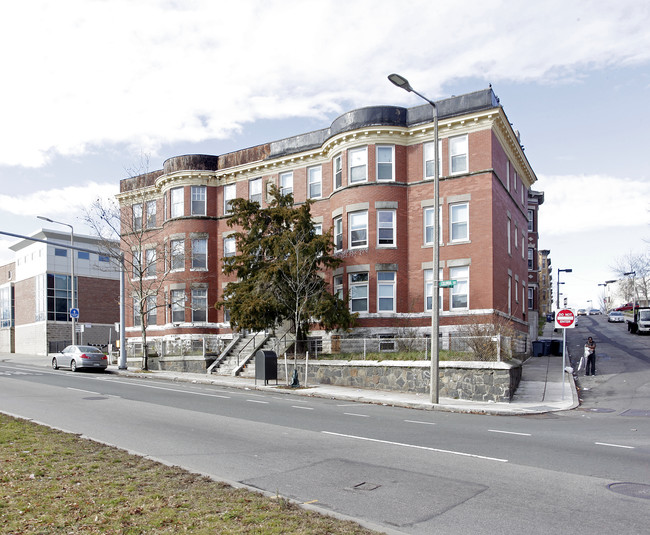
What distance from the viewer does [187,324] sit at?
1430 inches

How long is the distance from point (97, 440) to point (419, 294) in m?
20.5

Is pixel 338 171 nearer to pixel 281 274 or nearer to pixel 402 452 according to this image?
pixel 281 274

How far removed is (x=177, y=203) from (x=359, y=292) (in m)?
14.7

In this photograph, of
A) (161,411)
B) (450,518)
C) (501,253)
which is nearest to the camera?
(450,518)

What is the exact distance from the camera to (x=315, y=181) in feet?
110

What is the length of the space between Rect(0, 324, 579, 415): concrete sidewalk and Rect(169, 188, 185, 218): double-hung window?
1266cm

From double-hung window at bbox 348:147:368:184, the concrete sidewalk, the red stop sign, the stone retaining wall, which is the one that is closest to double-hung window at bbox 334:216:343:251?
double-hung window at bbox 348:147:368:184

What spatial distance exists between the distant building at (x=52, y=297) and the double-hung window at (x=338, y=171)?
30386 millimetres

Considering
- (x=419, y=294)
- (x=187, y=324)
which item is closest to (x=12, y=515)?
(x=419, y=294)

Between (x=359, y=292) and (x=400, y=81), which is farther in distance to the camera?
(x=359, y=292)

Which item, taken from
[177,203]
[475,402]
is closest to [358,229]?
[475,402]

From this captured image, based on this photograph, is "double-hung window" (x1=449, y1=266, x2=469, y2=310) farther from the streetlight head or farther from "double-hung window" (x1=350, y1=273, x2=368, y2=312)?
the streetlight head

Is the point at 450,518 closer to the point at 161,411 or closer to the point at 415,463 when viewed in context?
the point at 415,463

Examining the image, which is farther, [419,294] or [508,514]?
[419,294]
